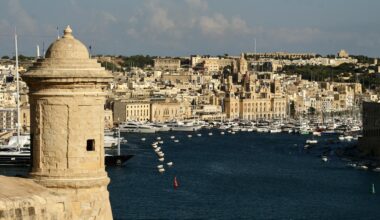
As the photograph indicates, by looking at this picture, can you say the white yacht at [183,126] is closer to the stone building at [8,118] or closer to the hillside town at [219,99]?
the hillside town at [219,99]

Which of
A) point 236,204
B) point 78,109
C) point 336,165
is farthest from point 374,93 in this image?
point 78,109

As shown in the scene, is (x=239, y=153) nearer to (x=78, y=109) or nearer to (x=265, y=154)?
(x=265, y=154)

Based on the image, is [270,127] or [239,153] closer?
[239,153]

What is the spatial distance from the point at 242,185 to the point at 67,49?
858 inches

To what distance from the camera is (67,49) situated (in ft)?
10.1

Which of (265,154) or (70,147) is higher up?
(70,147)

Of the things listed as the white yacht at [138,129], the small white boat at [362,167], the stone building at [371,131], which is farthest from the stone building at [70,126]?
the white yacht at [138,129]

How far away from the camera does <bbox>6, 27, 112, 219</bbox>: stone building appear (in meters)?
3.04

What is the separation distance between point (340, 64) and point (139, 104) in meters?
50.5

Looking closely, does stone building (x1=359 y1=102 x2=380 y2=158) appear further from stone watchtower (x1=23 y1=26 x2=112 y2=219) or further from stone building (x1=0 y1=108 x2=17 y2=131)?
stone watchtower (x1=23 y1=26 x2=112 y2=219)

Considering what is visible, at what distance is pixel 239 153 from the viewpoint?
3622cm

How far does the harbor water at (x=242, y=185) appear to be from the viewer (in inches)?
768

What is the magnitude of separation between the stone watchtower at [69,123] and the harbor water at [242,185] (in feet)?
49.8

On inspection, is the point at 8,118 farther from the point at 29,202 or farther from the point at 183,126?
the point at 29,202
